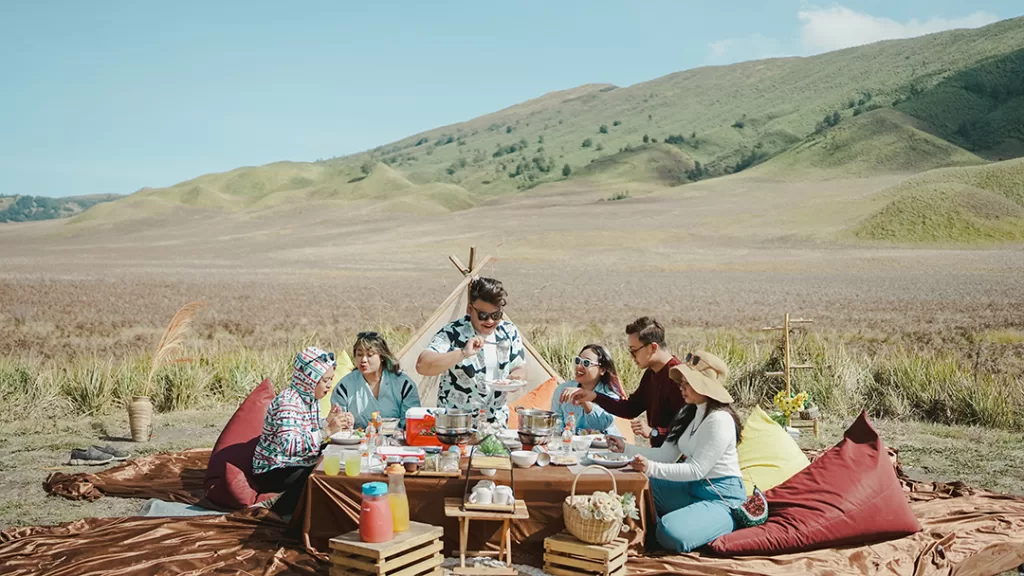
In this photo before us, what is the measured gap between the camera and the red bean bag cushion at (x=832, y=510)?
5.05 meters

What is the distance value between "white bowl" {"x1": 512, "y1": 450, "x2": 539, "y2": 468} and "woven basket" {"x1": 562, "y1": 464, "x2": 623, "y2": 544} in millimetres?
391

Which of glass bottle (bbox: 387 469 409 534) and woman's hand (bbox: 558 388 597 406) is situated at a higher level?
woman's hand (bbox: 558 388 597 406)

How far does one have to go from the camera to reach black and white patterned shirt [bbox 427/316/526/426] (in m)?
6.06

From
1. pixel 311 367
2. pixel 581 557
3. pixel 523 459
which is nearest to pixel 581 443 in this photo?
pixel 523 459

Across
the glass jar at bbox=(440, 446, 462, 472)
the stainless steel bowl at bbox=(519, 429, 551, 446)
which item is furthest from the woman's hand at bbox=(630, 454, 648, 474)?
the glass jar at bbox=(440, 446, 462, 472)

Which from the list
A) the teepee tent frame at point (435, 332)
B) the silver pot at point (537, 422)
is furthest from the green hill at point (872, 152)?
the silver pot at point (537, 422)

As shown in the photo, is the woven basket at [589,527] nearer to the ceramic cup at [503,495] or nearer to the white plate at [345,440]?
the ceramic cup at [503,495]

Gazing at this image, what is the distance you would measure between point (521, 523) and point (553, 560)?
33 centimetres

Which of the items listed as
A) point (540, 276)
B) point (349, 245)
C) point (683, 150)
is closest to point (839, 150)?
point (683, 150)

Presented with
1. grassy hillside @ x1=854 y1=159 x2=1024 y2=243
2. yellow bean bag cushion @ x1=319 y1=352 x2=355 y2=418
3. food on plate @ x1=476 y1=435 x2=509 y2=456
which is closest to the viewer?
food on plate @ x1=476 y1=435 x2=509 y2=456

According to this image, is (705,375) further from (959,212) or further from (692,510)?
(959,212)

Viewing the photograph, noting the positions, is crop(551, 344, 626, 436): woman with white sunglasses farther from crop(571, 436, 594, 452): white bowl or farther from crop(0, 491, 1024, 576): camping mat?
crop(0, 491, 1024, 576): camping mat

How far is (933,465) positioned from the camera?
771cm

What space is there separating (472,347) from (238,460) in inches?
82.5
